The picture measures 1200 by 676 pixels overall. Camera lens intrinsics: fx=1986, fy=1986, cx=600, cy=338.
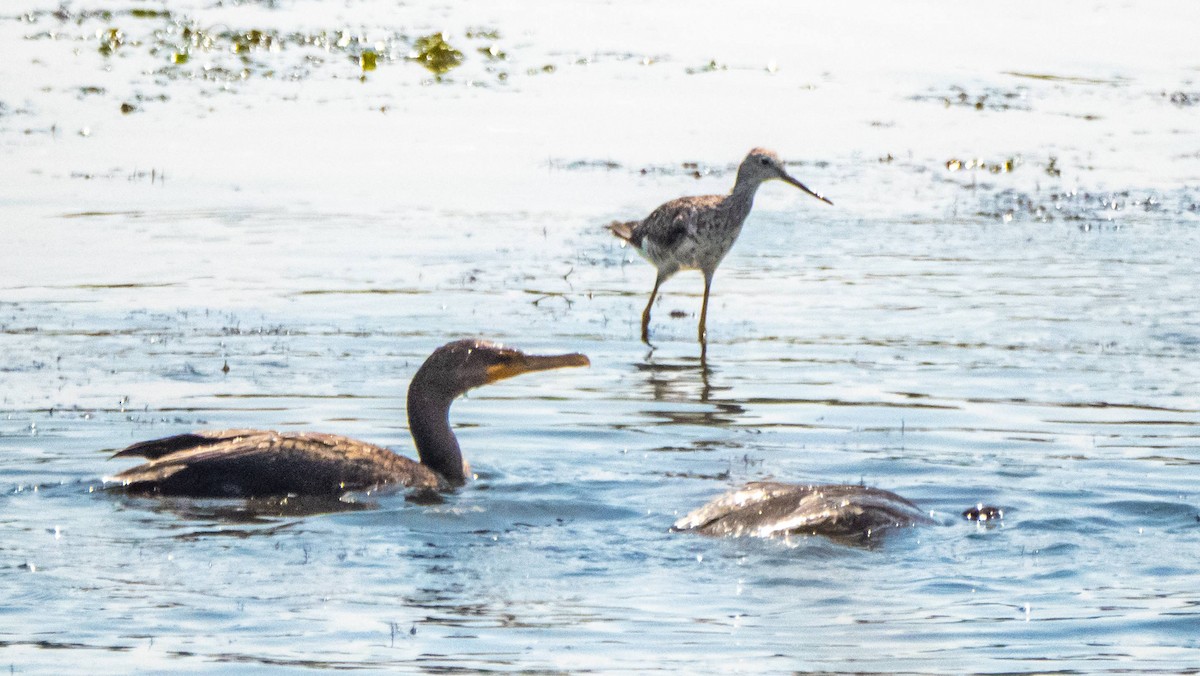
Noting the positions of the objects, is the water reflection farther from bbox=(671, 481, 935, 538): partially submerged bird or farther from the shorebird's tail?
bbox=(671, 481, 935, 538): partially submerged bird

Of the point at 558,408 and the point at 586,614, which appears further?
the point at 558,408

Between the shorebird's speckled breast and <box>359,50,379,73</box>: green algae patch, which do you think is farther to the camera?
<box>359,50,379,73</box>: green algae patch

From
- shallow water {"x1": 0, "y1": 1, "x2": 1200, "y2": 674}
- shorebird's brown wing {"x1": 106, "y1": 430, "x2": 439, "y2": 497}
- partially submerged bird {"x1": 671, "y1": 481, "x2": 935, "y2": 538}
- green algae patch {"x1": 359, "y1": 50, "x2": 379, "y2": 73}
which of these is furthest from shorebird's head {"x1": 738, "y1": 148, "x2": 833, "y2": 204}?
green algae patch {"x1": 359, "y1": 50, "x2": 379, "y2": 73}

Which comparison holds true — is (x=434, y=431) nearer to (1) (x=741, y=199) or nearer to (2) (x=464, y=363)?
(2) (x=464, y=363)

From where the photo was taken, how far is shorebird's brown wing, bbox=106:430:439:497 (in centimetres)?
998

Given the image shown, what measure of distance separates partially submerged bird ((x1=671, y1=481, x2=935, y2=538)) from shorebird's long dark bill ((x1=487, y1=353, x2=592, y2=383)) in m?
1.38

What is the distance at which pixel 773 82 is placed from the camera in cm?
2830

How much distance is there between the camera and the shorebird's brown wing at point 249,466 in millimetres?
9977

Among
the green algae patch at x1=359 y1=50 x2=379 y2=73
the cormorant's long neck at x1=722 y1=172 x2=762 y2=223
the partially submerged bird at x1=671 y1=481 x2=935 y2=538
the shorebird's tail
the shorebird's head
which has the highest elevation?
the green algae patch at x1=359 y1=50 x2=379 y2=73

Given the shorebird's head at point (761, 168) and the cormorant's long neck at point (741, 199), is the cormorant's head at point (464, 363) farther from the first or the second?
the shorebird's head at point (761, 168)

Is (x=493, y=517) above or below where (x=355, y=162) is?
below

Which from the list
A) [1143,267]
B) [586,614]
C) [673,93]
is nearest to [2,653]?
[586,614]

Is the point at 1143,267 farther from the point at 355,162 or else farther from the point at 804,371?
the point at 355,162

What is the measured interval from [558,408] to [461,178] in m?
9.40
